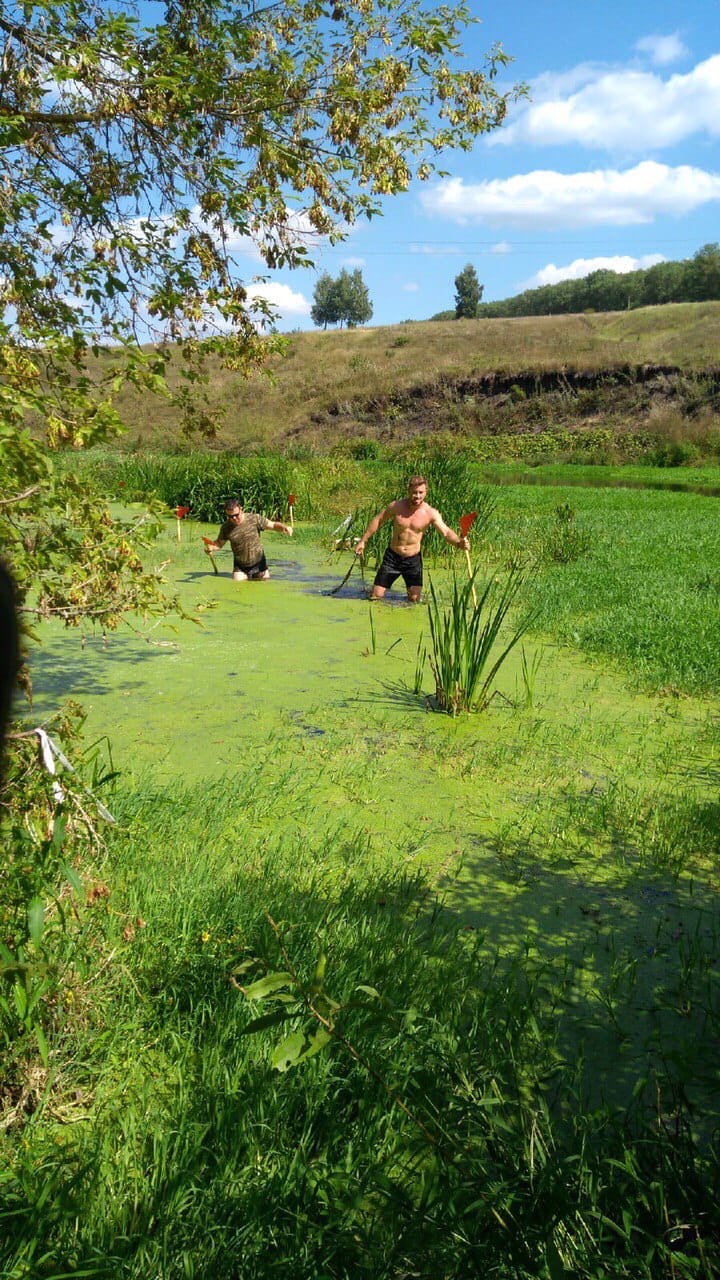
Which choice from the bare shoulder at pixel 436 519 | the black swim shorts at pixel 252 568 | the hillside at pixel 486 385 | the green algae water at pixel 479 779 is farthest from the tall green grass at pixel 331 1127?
the hillside at pixel 486 385

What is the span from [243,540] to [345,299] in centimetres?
8853

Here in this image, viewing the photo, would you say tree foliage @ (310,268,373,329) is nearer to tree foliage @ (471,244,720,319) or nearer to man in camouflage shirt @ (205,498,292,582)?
tree foliage @ (471,244,720,319)

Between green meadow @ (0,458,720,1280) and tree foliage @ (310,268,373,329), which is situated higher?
tree foliage @ (310,268,373,329)

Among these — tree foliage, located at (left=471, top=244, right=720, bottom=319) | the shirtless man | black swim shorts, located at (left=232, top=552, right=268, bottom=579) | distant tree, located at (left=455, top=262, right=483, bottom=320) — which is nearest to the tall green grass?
the shirtless man

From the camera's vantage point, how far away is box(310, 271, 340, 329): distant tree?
93.9 metres

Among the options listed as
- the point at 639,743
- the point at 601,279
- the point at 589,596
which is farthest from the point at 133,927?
the point at 601,279

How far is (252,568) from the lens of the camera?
11406mm

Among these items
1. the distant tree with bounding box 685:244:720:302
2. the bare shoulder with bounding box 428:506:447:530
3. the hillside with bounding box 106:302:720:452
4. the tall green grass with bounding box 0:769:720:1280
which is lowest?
the tall green grass with bounding box 0:769:720:1280

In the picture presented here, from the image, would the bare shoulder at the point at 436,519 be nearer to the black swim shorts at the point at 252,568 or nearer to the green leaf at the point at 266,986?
the black swim shorts at the point at 252,568

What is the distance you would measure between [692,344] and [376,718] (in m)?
47.7

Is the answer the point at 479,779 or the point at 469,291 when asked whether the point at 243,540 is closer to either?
the point at 479,779

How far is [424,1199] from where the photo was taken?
1884mm

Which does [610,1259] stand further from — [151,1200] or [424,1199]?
[151,1200]

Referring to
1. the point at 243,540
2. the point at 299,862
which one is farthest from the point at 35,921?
the point at 243,540
